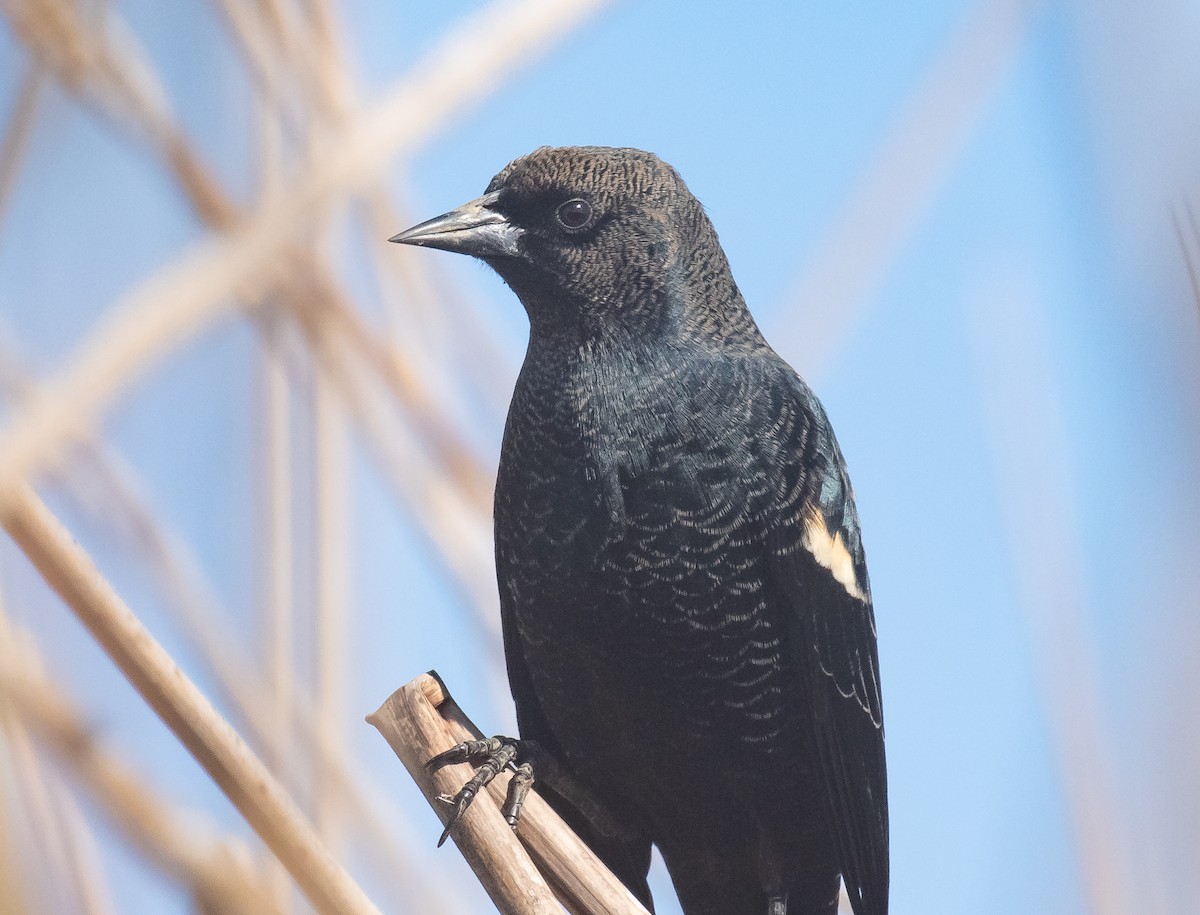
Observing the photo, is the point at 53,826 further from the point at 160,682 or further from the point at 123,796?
the point at 160,682

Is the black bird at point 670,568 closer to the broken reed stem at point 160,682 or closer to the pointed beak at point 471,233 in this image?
the pointed beak at point 471,233

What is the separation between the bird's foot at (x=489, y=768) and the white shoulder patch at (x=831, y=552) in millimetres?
494

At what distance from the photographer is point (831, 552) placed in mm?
1796

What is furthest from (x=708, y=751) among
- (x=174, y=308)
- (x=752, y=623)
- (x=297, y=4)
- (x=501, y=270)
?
(x=297, y=4)

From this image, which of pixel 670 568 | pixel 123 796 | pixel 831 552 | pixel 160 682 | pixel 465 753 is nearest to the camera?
pixel 160 682

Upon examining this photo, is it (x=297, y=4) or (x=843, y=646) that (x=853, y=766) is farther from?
(x=297, y=4)

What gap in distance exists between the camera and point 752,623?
173 cm

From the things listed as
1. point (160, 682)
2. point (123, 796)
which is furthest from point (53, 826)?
point (160, 682)

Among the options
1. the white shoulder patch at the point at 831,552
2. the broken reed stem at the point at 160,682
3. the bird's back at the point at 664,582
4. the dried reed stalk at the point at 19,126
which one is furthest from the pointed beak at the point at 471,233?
the broken reed stem at the point at 160,682

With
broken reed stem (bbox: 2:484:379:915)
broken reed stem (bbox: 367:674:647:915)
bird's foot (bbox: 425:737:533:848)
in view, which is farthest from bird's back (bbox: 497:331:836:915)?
broken reed stem (bbox: 2:484:379:915)

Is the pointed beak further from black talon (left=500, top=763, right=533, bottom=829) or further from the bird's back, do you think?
black talon (left=500, top=763, right=533, bottom=829)

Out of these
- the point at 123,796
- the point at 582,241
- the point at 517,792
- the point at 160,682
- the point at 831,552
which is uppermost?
the point at 582,241

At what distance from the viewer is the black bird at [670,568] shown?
1.69m

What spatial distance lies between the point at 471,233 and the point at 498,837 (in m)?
0.87
